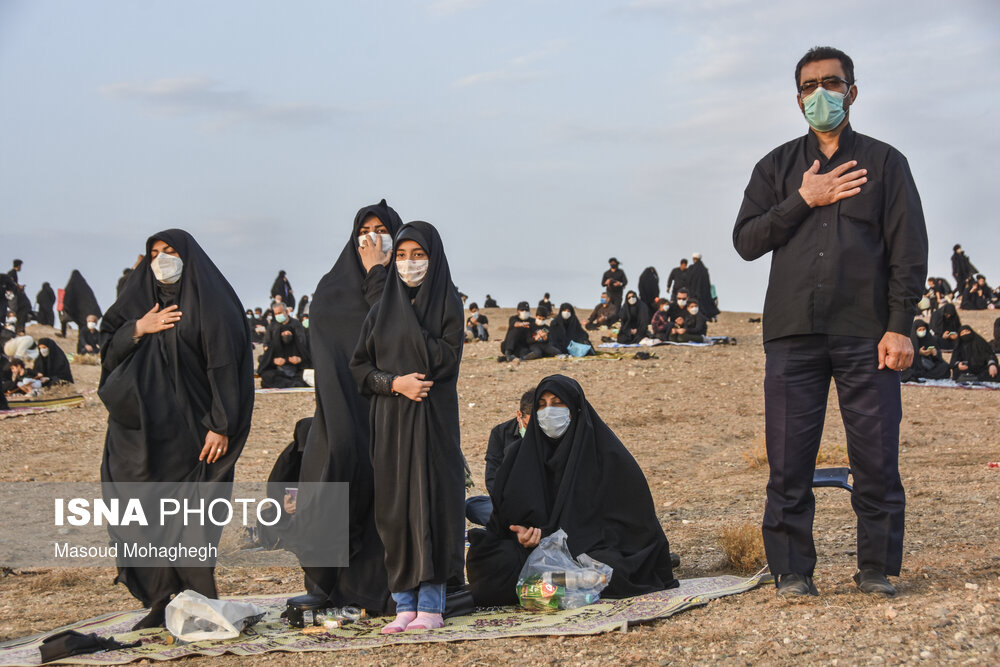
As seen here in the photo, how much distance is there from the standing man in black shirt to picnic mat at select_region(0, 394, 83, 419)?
1183 cm

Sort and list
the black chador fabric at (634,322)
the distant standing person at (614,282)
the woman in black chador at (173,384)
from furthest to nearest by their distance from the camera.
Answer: the distant standing person at (614,282) < the black chador fabric at (634,322) < the woman in black chador at (173,384)

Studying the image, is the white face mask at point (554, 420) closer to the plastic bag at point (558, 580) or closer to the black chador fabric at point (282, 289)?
the plastic bag at point (558, 580)

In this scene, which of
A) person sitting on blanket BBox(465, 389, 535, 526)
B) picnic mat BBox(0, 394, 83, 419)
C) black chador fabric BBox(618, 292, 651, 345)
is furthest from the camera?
black chador fabric BBox(618, 292, 651, 345)

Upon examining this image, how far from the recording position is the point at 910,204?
11.9ft

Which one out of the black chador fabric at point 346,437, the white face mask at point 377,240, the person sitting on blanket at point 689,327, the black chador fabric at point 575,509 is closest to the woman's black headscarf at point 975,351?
the person sitting on blanket at point 689,327

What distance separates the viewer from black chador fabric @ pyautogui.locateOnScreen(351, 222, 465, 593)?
13.0 feet

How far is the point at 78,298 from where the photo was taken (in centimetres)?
2427

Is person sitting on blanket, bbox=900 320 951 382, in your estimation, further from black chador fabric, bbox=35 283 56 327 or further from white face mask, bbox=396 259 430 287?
black chador fabric, bbox=35 283 56 327

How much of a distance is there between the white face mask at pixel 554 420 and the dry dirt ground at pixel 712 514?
3.44ft

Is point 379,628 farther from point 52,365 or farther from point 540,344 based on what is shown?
point 52,365

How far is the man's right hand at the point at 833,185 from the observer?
3639 mm

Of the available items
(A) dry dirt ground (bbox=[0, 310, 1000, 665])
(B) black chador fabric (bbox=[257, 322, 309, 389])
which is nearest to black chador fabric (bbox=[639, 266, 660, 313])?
(A) dry dirt ground (bbox=[0, 310, 1000, 665])

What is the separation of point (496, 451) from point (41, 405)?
10318 mm

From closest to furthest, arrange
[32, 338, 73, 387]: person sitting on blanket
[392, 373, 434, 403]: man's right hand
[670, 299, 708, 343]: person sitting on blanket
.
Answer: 1. [392, 373, 434, 403]: man's right hand
2. [32, 338, 73, 387]: person sitting on blanket
3. [670, 299, 708, 343]: person sitting on blanket
